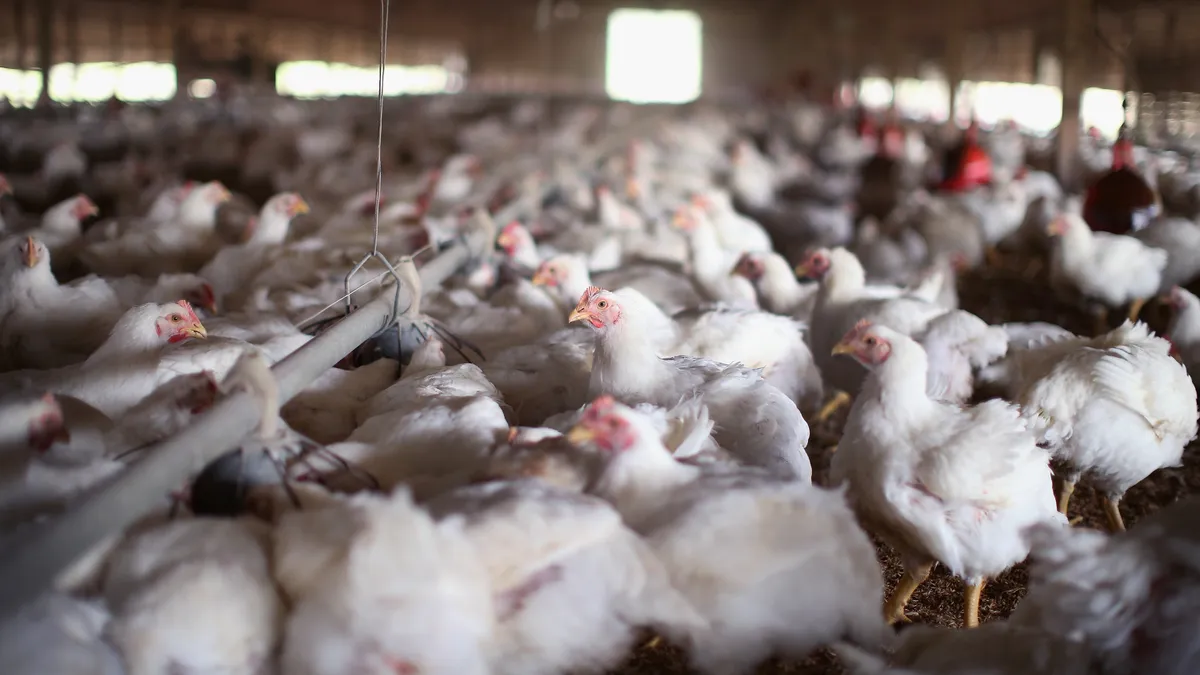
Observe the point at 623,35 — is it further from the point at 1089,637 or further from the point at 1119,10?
the point at 1089,637

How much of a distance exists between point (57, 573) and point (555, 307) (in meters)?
2.97

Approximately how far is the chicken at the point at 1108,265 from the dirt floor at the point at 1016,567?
0.19 metres

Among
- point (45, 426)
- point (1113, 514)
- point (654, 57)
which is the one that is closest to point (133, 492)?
point (45, 426)

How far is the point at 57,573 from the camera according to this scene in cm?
176

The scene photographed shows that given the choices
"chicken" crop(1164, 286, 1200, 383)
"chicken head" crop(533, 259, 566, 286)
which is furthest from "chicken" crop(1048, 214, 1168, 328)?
"chicken head" crop(533, 259, 566, 286)

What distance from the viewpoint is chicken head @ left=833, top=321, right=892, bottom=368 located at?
3.05 m

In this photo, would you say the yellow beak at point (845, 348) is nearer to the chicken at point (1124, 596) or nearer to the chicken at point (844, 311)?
the chicken at point (1124, 596)

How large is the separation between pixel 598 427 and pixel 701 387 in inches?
33.9

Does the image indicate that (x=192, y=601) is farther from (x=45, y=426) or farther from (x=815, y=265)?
(x=815, y=265)

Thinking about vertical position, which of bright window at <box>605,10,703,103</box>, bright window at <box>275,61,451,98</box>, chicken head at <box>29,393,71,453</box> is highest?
bright window at <box>605,10,703,103</box>

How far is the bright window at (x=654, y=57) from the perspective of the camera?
92.9ft

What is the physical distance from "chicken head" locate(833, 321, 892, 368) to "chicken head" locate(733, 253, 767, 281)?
218 centimetres

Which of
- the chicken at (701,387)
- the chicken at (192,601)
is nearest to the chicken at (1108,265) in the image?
the chicken at (701,387)

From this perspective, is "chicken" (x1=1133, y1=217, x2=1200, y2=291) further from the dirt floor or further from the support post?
the support post
